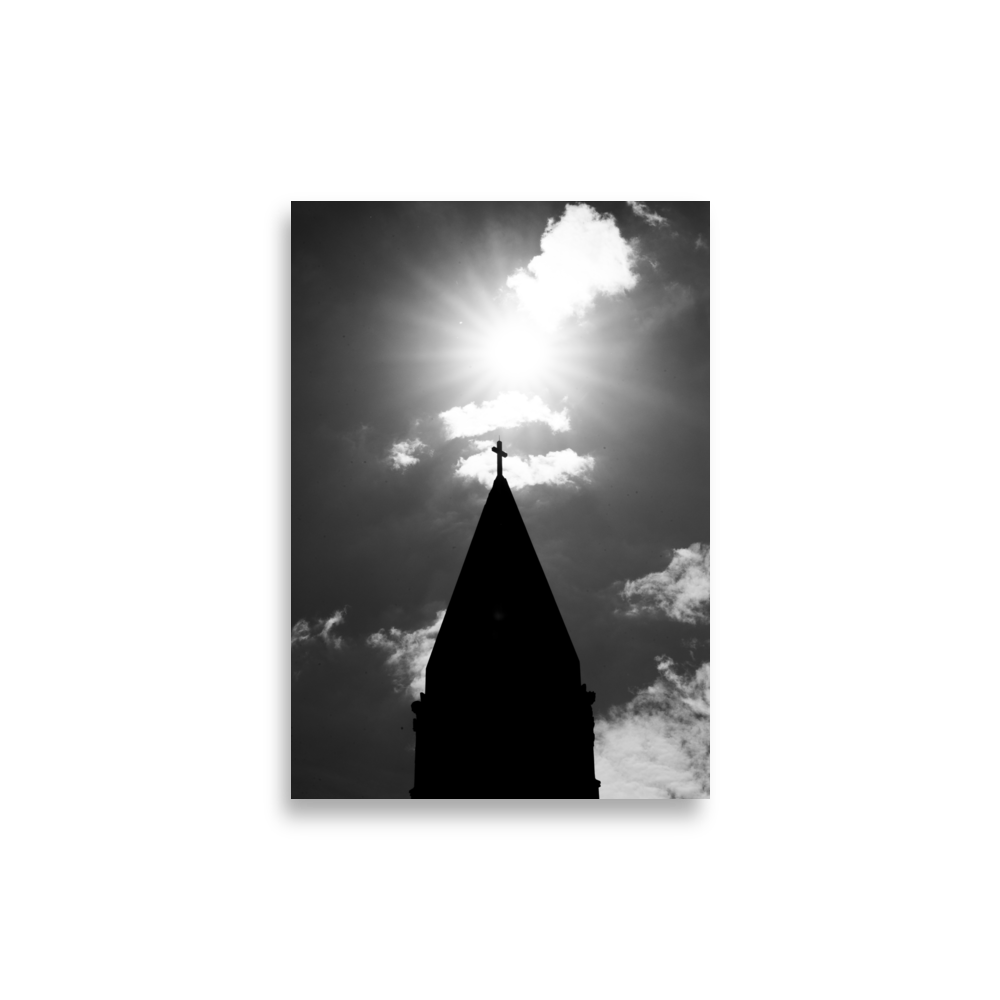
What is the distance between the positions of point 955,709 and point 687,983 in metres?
2.00

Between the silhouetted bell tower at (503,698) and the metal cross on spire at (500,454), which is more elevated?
the metal cross on spire at (500,454)

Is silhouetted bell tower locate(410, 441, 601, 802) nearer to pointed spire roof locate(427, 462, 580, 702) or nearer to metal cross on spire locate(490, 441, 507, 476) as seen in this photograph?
pointed spire roof locate(427, 462, 580, 702)

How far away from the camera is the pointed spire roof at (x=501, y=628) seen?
15.0 m

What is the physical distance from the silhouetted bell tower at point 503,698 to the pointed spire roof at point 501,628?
2 centimetres

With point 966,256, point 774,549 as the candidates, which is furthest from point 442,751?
point 966,256

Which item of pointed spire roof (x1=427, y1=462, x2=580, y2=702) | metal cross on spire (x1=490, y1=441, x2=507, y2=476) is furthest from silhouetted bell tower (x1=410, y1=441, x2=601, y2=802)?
metal cross on spire (x1=490, y1=441, x2=507, y2=476)

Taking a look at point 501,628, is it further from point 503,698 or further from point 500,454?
point 500,454

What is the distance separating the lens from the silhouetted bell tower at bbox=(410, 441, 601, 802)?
13922mm

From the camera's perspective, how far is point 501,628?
1561 cm

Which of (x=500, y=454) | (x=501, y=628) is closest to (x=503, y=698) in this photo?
(x=501, y=628)

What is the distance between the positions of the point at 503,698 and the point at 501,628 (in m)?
1.58

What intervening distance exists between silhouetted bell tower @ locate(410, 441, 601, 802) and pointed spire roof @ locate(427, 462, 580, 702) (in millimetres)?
23

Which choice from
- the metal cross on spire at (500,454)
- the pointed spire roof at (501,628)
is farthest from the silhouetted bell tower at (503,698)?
the metal cross on spire at (500,454)

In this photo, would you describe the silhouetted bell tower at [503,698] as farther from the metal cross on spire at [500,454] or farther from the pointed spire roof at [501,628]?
the metal cross on spire at [500,454]
